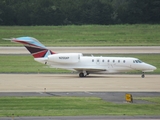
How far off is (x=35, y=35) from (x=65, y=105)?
55842 mm

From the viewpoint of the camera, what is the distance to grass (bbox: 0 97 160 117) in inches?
1195

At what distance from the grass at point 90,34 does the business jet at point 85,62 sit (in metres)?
27.7

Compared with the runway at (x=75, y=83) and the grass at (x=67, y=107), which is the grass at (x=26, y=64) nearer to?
the runway at (x=75, y=83)

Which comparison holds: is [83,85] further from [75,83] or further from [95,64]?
[95,64]

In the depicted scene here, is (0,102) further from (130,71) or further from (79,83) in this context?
(130,71)

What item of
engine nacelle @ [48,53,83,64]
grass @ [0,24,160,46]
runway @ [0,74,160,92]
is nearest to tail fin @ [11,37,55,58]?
engine nacelle @ [48,53,83,64]

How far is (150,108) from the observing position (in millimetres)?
32594

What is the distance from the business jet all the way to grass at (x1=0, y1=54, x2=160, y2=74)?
3650 mm

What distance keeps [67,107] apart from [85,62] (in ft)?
67.3

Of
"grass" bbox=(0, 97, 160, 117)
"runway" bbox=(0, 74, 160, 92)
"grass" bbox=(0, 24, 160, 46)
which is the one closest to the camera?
"grass" bbox=(0, 97, 160, 117)

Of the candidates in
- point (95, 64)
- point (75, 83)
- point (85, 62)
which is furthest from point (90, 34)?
point (75, 83)

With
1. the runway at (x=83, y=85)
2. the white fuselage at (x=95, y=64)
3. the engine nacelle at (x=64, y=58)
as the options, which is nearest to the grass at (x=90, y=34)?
the white fuselage at (x=95, y=64)

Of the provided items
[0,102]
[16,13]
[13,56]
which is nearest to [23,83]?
[0,102]

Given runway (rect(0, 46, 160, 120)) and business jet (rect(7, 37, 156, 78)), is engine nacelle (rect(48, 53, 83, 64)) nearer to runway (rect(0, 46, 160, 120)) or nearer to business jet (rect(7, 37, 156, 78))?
business jet (rect(7, 37, 156, 78))
